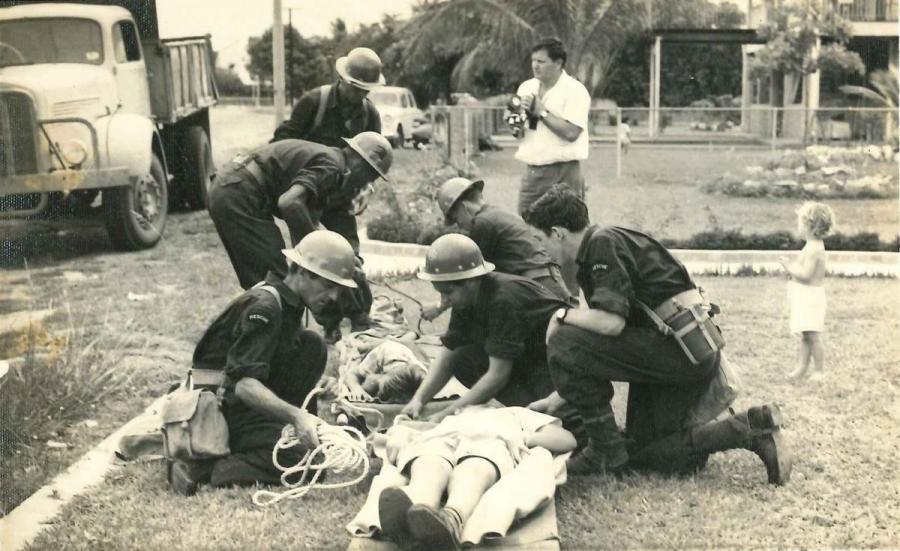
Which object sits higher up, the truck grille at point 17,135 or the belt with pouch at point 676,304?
the truck grille at point 17,135

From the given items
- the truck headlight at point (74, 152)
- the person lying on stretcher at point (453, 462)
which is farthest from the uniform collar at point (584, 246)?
the truck headlight at point (74, 152)

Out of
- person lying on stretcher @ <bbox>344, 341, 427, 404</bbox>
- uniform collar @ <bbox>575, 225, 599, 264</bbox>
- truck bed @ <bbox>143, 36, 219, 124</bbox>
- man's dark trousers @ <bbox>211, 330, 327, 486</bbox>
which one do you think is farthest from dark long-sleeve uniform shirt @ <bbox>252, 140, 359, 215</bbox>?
truck bed @ <bbox>143, 36, 219, 124</bbox>

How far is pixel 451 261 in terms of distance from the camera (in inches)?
177

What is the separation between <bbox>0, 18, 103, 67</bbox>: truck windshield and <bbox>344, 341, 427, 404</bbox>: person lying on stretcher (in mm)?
2935

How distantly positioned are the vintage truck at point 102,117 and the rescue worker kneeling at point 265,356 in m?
2.02

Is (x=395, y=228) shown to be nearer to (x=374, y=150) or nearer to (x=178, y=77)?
(x=178, y=77)

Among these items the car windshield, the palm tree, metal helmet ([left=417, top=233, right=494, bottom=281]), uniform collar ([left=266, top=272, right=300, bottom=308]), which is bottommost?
uniform collar ([left=266, top=272, right=300, bottom=308])

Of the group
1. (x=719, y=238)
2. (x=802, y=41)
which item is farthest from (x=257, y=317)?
(x=802, y=41)

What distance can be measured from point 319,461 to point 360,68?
2.75 meters

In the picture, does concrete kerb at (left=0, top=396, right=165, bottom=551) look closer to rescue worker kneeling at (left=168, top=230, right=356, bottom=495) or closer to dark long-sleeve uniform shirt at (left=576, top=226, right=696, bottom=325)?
rescue worker kneeling at (left=168, top=230, right=356, bottom=495)

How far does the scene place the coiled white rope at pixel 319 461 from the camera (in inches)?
169

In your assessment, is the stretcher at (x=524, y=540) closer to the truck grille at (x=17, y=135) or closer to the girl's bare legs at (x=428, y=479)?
the girl's bare legs at (x=428, y=479)

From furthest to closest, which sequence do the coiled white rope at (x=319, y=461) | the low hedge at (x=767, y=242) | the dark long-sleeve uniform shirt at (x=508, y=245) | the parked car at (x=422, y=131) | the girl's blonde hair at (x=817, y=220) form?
1. the parked car at (x=422, y=131)
2. the low hedge at (x=767, y=242)
3. the girl's blonde hair at (x=817, y=220)
4. the dark long-sleeve uniform shirt at (x=508, y=245)
5. the coiled white rope at (x=319, y=461)

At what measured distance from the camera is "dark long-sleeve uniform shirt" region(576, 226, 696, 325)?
416 cm
